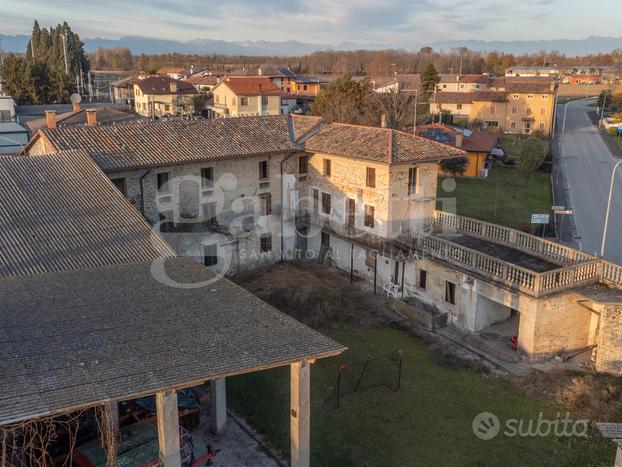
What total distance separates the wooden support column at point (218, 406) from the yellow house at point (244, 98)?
59955mm

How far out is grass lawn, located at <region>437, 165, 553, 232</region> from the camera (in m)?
42.2

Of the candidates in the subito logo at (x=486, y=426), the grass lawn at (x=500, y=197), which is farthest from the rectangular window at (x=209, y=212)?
the grass lawn at (x=500, y=197)

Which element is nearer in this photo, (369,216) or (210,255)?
(210,255)

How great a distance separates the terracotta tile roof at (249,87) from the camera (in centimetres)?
7395

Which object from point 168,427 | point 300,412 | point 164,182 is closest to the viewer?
point 168,427

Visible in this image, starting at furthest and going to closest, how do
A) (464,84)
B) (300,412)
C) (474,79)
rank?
(474,79), (464,84), (300,412)

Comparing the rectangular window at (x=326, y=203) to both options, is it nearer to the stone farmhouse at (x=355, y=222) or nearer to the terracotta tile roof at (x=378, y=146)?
the stone farmhouse at (x=355, y=222)

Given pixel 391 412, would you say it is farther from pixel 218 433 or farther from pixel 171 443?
pixel 171 443

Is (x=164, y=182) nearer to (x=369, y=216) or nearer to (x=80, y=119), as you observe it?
(x=369, y=216)

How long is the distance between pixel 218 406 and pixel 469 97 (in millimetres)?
81841

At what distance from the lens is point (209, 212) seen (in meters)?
28.9

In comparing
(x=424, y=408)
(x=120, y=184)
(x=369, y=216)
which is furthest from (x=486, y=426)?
(x=120, y=184)

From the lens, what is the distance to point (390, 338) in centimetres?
2366

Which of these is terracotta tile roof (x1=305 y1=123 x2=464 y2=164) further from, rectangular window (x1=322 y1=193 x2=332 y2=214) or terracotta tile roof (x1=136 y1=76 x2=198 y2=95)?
terracotta tile roof (x1=136 y1=76 x2=198 y2=95)
